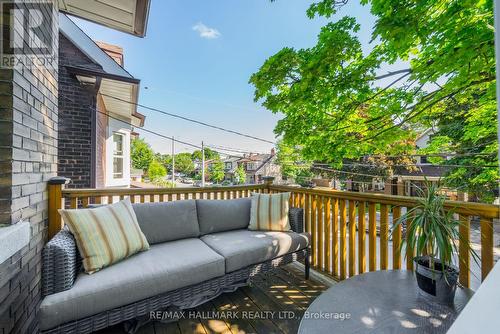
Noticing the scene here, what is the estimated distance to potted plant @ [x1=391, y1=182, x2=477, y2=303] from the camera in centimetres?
129

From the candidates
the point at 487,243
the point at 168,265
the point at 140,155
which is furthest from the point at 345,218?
the point at 140,155

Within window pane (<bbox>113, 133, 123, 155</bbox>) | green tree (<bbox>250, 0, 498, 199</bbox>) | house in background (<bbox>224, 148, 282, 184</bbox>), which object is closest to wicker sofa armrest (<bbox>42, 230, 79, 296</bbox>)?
green tree (<bbox>250, 0, 498, 199</bbox>)

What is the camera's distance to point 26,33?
161 cm

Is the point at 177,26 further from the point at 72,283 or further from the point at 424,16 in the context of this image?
the point at 72,283

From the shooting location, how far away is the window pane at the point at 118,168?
6527 millimetres

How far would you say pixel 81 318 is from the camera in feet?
4.95

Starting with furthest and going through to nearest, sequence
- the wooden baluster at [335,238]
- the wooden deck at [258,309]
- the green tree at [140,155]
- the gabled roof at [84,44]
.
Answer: the green tree at [140,155]
the gabled roof at [84,44]
the wooden baluster at [335,238]
the wooden deck at [258,309]

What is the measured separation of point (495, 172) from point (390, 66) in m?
4.45

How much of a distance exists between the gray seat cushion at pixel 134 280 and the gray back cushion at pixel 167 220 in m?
0.18

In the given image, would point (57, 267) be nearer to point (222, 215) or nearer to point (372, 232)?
point (222, 215)

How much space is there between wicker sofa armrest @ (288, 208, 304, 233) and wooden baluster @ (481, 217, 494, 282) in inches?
64.0

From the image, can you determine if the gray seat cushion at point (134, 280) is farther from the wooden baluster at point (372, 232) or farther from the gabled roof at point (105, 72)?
the gabled roof at point (105, 72)

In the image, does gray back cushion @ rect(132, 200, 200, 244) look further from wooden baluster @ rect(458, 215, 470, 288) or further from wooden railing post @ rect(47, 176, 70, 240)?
wooden baluster @ rect(458, 215, 470, 288)

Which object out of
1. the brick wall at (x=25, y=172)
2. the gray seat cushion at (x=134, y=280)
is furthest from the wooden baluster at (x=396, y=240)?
the brick wall at (x=25, y=172)
